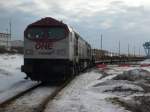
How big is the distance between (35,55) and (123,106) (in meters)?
10.1

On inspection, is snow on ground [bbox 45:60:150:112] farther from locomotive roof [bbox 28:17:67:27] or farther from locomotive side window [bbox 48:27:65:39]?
locomotive roof [bbox 28:17:67:27]

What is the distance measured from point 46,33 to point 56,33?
57 cm

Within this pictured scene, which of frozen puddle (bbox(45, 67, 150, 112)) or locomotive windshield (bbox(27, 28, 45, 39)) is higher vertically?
locomotive windshield (bbox(27, 28, 45, 39))

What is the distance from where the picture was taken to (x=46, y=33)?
22.9 m

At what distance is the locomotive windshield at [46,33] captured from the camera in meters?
22.7

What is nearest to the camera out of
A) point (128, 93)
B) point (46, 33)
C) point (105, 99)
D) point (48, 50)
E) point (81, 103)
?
point (81, 103)

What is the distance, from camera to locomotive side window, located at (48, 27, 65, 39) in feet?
74.4

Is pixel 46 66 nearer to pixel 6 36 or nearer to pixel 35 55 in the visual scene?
pixel 35 55

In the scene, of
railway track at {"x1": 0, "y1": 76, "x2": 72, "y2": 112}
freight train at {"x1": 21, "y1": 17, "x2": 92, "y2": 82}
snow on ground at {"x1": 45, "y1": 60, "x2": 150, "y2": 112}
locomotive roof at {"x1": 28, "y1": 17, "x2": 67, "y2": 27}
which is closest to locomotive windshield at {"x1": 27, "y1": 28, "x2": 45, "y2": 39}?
freight train at {"x1": 21, "y1": 17, "x2": 92, "y2": 82}

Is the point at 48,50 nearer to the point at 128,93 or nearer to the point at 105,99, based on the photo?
the point at 128,93

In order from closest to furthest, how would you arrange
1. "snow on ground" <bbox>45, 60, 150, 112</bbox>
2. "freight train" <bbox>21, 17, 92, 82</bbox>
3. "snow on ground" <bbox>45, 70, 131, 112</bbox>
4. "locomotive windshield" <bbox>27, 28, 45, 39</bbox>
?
"snow on ground" <bbox>45, 70, 131, 112</bbox> < "snow on ground" <bbox>45, 60, 150, 112</bbox> < "freight train" <bbox>21, 17, 92, 82</bbox> < "locomotive windshield" <bbox>27, 28, 45, 39</bbox>

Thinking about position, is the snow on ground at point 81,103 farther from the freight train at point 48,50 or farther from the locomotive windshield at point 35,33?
the locomotive windshield at point 35,33

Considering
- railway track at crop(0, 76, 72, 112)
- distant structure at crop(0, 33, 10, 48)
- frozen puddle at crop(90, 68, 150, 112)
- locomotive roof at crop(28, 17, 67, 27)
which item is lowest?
railway track at crop(0, 76, 72, 112)

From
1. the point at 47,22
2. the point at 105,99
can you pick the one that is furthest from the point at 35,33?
the point at 105,99
